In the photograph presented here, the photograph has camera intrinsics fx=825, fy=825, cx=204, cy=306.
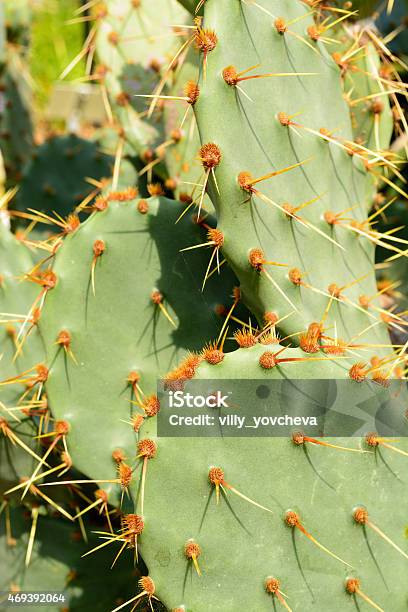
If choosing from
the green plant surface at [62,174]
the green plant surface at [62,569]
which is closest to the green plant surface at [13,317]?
the green plant surface at [62,569]

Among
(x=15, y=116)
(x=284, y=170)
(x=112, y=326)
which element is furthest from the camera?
(x=15, y=116)

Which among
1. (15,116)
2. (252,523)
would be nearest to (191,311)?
(252,523)

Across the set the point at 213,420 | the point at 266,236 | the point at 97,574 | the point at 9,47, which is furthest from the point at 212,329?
the point at 9,47

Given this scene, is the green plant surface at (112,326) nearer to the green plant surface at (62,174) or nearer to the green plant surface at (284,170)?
the green plant surface at (284,170)

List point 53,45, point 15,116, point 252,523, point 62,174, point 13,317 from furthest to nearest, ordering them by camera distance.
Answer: point 53,45 → point 15,116 → point 62,174 → point 13,317 → point 252,523

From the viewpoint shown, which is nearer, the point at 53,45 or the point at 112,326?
the point at 112,326

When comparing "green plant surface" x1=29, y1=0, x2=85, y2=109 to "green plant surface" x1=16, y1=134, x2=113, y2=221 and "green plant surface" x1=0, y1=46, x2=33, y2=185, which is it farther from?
"green plant surface" x1=16, y1=134, x2=113, y2=221

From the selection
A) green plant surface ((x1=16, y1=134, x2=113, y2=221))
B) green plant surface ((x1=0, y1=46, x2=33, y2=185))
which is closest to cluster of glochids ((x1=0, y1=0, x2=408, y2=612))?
green plant surface ((x1=16, y1=134, x2=113, y2=221))

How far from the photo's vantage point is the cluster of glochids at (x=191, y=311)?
1273 millimetres

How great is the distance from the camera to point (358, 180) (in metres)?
1.74

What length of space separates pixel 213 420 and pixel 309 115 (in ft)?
2.12

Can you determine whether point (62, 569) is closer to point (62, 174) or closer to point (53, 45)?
point (62, 174)

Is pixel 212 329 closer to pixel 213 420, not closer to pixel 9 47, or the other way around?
pixel 213 420

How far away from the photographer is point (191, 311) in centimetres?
165
